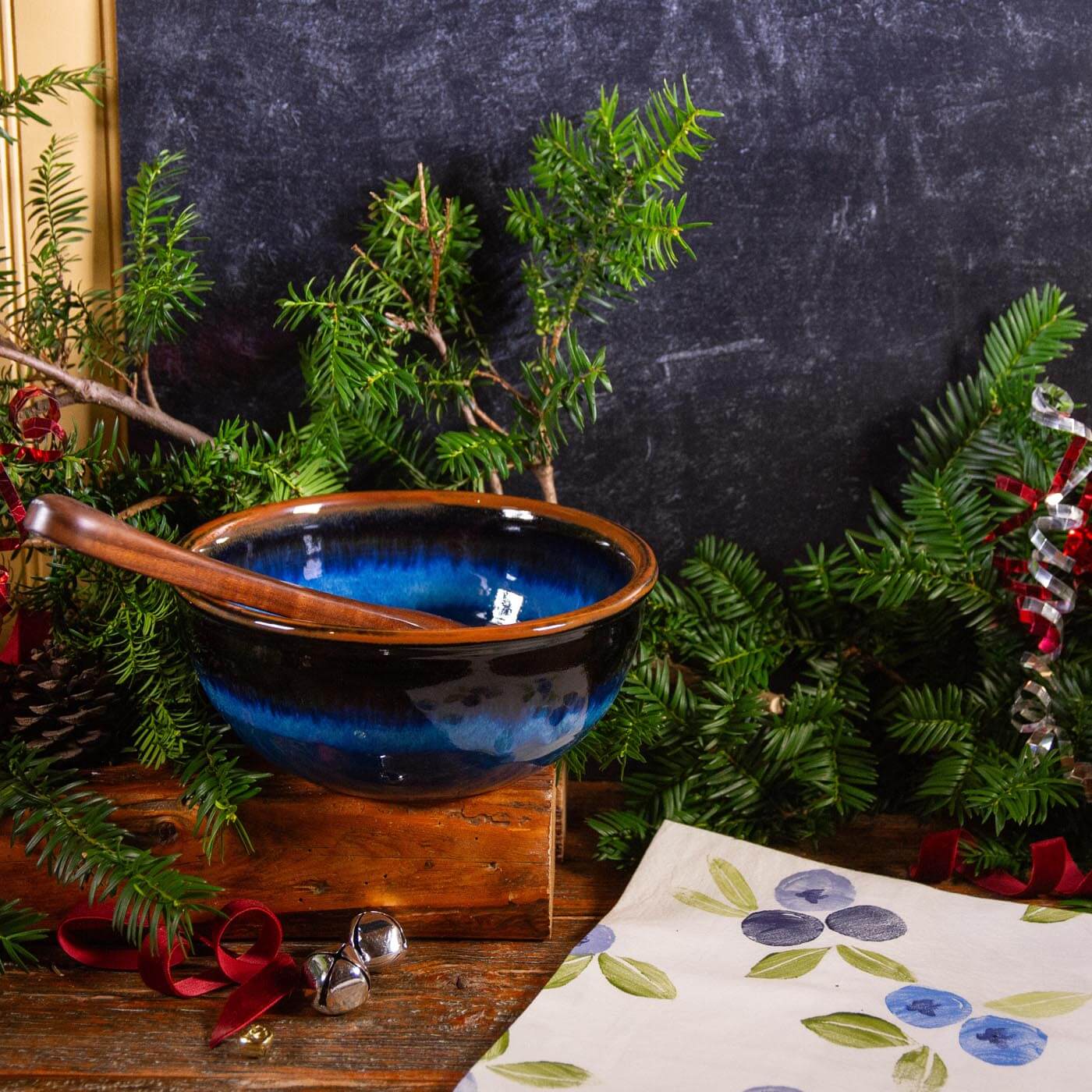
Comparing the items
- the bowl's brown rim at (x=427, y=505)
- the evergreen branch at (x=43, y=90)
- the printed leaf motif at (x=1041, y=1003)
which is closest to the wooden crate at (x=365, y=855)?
the bowl's brown rim at (x=427, y=505)

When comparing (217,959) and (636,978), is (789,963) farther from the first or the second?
(217,959)

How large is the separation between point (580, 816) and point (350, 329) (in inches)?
12.5

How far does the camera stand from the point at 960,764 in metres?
0.63

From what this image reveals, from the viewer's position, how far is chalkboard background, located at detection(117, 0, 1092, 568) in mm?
678

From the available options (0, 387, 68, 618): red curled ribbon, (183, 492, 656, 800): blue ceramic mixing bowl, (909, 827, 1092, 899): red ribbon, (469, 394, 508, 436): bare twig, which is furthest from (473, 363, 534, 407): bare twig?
(909, 827, 1092, 899): red ribbon

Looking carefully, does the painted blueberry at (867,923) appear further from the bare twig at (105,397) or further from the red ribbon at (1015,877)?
the bare twig at (105,397)

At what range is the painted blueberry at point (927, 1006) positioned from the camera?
0.49 metres

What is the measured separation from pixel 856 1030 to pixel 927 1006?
4 centimetres

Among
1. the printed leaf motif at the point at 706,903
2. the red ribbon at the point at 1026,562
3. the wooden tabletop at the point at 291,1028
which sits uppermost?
the red ribbon at the point at 1026,562

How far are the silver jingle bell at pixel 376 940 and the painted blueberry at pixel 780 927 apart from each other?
17cm

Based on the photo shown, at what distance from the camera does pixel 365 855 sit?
549 millimetres

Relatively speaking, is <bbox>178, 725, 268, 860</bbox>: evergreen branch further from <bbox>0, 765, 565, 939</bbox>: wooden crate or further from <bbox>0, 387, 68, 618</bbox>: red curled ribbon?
<bbox>0, 387, 68, 618</bbox>: red curled ribbon

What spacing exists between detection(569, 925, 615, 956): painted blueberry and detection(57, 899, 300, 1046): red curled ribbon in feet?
0.43

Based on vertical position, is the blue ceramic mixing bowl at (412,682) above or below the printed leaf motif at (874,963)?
above
